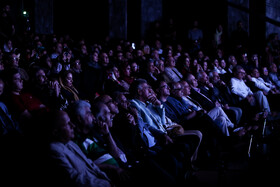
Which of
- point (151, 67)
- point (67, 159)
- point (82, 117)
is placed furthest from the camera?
point (151, 67)

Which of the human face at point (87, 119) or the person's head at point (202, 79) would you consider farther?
the person's head at point (202, 79)

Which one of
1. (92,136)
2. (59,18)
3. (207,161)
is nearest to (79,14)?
(59,18)

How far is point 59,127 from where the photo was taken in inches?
90.7

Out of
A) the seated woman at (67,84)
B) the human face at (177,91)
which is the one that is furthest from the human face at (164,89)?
the seated woman at (67,84)

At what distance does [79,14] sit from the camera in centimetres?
1210

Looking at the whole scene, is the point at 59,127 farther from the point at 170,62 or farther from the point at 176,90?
the point at 170,62

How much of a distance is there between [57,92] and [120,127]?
1396 millimetres

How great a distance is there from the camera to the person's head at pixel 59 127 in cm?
228

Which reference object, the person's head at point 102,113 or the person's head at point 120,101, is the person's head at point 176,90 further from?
the person's head at point 102,113

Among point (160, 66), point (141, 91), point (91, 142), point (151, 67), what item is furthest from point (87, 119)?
point (160, 66)

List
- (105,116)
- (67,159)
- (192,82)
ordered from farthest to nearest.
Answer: (192,82)
(105,116)
(67,159)

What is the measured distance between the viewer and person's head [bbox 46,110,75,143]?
7.49 ft

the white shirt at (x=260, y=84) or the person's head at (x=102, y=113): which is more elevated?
the person's head at (x=102, y=113)

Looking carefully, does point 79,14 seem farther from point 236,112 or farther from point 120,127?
point 120,127
